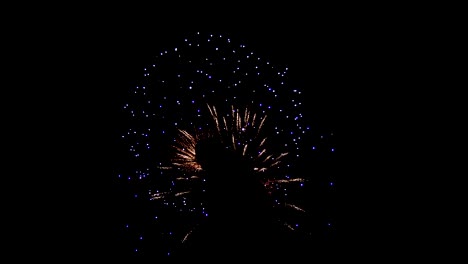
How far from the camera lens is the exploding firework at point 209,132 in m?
2.02

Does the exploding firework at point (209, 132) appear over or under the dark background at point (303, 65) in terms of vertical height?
under

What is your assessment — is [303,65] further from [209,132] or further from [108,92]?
[108,92]

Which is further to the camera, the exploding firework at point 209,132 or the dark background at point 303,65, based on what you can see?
the dark background at point 303,65

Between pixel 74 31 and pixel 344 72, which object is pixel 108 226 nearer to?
pixel 74 31

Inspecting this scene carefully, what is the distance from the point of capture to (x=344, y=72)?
2.74 metres

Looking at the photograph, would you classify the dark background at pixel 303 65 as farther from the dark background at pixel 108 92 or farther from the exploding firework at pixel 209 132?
the exploding firework at pixel 209 132

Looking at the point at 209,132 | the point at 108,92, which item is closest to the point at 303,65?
the point at 209,132

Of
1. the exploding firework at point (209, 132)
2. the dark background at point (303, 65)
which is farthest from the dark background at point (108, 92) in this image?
the exploding firework at point (209, 132)

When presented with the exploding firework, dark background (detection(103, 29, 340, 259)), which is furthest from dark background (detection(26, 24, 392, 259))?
the exploding firework

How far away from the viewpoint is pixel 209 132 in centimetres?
208

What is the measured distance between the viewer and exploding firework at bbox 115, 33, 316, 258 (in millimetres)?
2020

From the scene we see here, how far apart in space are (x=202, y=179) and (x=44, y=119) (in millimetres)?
1450

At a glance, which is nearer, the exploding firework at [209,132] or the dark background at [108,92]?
the exploding firework at [209,132]

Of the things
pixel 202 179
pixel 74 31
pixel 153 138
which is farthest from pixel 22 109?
pixel 202 179
